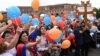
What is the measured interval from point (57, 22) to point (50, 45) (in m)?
3.66

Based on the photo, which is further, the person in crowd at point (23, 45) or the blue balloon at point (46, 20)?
the blue balloon at point (46, 20)

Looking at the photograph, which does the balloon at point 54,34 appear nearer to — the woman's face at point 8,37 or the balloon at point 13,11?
the balloon at point 13,11

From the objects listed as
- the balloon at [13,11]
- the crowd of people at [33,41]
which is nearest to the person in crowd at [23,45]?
the crowd of people at [33,41]

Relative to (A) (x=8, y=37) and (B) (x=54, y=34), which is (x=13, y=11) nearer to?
(B) (x=54, y=34)

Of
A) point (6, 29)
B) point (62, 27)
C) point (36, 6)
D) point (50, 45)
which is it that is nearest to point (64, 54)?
point (62, 27)

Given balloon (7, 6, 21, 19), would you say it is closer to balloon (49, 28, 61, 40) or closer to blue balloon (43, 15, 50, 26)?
balloon (49, 28, 61, 40)

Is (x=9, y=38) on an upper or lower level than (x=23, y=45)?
upper

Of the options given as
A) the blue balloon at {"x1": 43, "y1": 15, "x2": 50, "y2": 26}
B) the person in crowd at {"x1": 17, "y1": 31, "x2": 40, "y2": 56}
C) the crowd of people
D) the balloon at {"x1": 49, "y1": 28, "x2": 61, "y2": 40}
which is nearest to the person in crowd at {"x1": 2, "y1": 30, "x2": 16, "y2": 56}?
the crowd of people

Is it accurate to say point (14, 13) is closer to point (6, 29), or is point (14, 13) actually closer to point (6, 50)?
point (6, 29)

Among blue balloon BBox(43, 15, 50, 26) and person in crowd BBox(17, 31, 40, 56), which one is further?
blue balloon BBox(43, 15, 50, 26)

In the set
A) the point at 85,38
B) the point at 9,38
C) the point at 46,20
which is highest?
the point at 9,38

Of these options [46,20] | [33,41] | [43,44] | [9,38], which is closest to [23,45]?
[9,38]

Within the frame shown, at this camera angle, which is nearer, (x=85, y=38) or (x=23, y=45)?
(x=23, y=45)

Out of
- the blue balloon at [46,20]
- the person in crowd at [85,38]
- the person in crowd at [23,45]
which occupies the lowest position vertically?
the person in crowd at [85,38]
